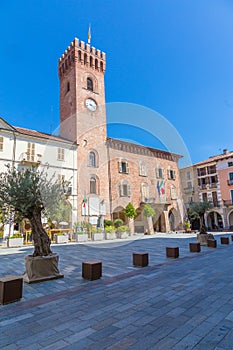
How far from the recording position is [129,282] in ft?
16.8

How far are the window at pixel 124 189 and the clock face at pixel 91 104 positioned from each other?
867 cm

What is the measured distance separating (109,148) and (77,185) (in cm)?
592

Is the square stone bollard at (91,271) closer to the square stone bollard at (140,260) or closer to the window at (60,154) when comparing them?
the square stone bollard at (140,260)

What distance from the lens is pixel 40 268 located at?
5426mm

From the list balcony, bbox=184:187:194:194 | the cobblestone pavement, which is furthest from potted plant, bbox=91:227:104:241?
balcony, bbox=184:187:194:194

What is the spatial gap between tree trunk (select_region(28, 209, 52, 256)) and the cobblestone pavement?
76 centimetres

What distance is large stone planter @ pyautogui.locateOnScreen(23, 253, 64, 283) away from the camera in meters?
5.30

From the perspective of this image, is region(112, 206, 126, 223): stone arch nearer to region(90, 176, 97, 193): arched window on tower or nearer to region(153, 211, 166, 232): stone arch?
region(90, 176, 97, 193): arched window on tower

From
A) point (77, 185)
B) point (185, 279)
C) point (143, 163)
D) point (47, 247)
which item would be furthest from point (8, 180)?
point (143, 163)

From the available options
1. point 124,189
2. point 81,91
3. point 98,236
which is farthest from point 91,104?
point 98,236

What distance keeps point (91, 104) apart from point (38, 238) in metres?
20.6

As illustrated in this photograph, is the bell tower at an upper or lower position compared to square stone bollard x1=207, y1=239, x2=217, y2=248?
upper

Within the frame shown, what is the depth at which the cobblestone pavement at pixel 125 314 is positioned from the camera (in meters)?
2.54

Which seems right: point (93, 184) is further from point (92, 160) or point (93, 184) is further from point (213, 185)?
point (213, 185)
